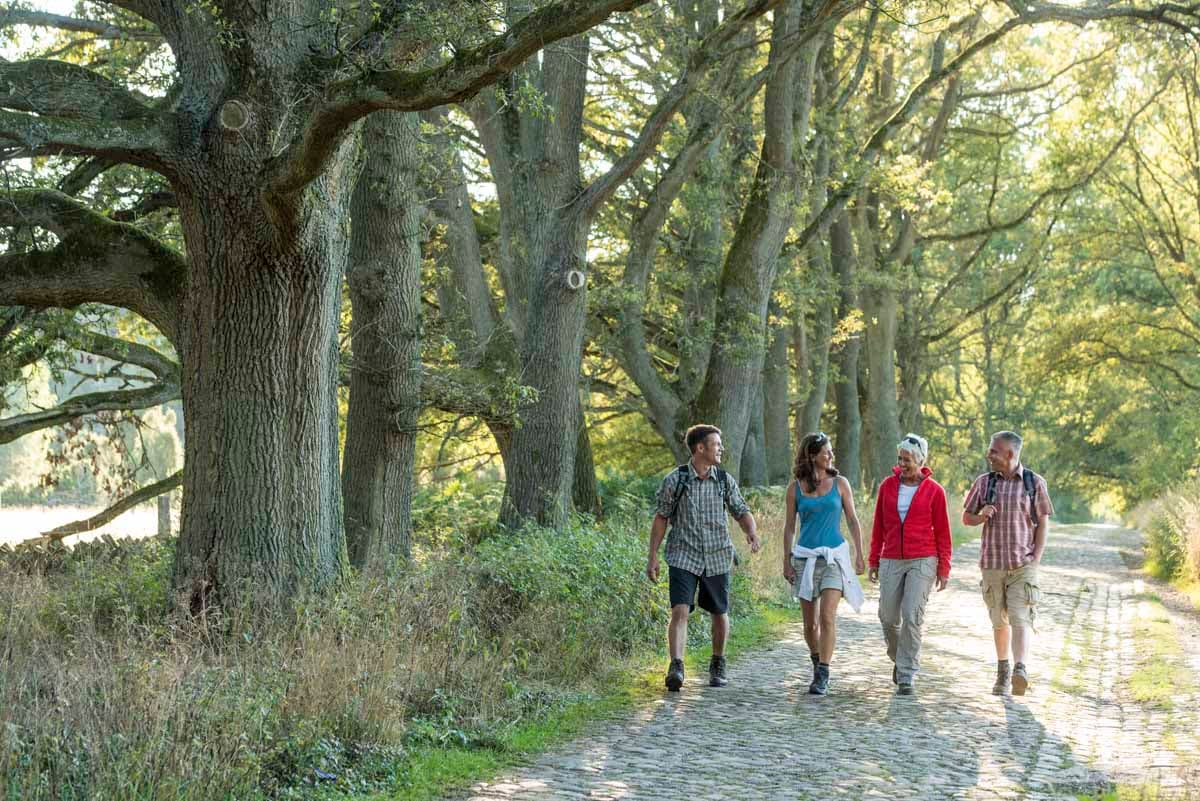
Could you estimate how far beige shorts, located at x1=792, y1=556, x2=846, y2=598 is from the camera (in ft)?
36.0

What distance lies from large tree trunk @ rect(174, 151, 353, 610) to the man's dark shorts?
2830 millimetres

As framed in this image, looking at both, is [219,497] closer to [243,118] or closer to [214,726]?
[243,118]

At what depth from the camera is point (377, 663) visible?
8.24 m

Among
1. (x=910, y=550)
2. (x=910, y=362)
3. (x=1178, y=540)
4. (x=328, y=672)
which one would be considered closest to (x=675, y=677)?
(x=910, y=550)

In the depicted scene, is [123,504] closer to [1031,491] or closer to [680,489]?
[680,489]

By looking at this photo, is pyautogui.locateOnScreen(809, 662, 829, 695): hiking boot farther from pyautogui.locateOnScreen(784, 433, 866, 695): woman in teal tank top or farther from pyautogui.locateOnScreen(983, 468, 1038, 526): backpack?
pyautogui.locateOnScreen(983, 468, 1038, 526): backpack

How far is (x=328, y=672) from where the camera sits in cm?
780

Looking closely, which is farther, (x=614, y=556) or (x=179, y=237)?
(x=179, y=237)

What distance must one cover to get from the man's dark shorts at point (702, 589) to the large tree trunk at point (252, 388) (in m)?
2.83

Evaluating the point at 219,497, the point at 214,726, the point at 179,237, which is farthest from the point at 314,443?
the point at 179,237

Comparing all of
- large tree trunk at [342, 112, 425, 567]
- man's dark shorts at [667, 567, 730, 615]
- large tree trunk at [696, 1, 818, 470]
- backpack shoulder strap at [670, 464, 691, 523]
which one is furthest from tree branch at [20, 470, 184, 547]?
man's dark shorts at [667, 567, 730, 615]

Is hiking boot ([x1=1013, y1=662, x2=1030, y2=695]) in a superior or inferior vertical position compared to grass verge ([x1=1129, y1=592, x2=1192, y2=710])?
superior

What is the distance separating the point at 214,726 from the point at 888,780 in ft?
12.3

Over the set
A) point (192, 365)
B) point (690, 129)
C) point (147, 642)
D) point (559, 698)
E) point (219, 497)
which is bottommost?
point (559, 698)
